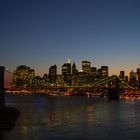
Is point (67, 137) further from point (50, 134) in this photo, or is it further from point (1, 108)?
point (1, 108)

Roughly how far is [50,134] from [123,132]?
759cm

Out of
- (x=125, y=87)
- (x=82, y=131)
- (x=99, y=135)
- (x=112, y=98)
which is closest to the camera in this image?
(x=99, y=135)

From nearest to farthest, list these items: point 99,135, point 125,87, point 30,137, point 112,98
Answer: point 30,137, point 99,135, point 112,98, point 125,87

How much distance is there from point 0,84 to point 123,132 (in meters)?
13.1

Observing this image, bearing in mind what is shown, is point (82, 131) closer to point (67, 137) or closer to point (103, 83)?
point (67, 137)

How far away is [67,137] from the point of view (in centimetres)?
3562

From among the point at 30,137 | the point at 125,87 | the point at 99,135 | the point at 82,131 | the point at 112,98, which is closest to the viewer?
the point at 30,137

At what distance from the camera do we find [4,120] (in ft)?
134

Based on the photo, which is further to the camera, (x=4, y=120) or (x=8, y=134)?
(x=4, y=120)

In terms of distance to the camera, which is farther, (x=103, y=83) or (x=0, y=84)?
(x=103, y=83)

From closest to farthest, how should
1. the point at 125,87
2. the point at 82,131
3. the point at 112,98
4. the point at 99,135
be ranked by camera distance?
the point at 99,135 → the point at 82,131 → the point at 112,98 → the point at 125,87

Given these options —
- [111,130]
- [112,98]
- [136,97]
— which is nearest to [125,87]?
[136,97]

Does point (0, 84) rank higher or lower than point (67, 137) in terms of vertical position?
higher

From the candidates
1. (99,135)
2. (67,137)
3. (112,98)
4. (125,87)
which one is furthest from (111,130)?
(125,87)
